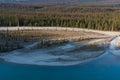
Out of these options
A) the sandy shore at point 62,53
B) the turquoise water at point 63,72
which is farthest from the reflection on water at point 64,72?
the sandy shore at point 62,53

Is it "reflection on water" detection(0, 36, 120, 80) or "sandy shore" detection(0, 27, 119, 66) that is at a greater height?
"sandy shore" detection(0, 27, 119, 66)

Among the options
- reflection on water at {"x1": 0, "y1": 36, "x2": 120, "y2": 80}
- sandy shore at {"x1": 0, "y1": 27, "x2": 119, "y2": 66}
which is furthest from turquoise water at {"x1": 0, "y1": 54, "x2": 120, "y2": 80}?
sandy shore at {"x1": 0, "y1": 27, "x2": 119, "y2": 66}

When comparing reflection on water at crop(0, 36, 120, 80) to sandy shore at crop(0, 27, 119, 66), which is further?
sandy shore at crop(0, 27, 119, 66)

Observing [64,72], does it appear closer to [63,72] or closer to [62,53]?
[63,72]

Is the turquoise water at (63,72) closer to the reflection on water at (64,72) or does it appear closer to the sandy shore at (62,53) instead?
the reflection on water at (64,72)

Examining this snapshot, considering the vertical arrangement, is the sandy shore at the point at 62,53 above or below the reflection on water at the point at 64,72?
above

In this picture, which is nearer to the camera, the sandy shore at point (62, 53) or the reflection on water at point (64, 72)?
the reflection on water at point (64, 72)

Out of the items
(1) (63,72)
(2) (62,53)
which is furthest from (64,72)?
(2) (62,53)

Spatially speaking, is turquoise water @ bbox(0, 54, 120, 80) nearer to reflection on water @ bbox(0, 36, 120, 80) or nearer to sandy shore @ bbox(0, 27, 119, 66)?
reflection on water @ bbox(0, 36, 120, 80)

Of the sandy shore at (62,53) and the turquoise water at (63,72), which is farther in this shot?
the sandy shore at (62,53)
